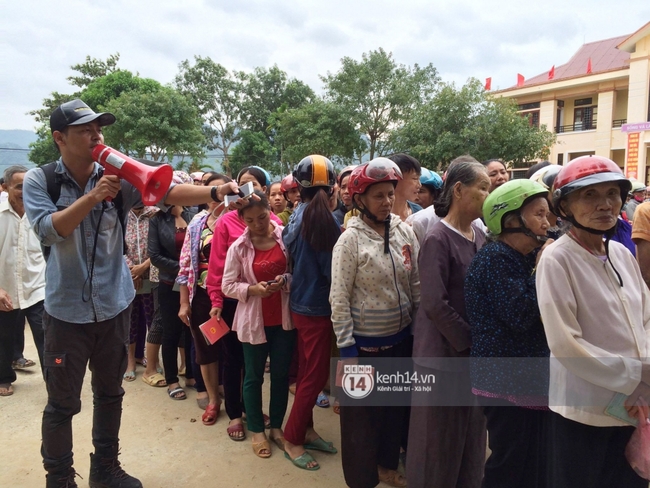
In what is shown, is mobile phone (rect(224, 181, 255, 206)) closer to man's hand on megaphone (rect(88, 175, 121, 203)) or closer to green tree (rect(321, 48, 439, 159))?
man's hand on megaphone (rect(88, 175, 121, 203))

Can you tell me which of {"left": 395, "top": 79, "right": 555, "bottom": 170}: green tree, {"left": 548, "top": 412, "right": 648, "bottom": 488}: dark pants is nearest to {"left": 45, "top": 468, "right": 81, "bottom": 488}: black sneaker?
{"left": 548, "top": 412, "right": 648, "bottom": 488}: dark pants

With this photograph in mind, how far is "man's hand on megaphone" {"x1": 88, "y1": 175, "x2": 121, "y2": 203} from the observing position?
2189mm

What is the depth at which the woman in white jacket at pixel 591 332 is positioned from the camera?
5.57 feet

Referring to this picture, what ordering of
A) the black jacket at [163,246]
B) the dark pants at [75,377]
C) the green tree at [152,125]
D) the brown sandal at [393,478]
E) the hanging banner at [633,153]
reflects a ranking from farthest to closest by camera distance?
the hanging banner at [633,153], the green tree at [152,125], the black jacket at [163,246], the brown sandal at [393,478], the dark pants at [75,377]

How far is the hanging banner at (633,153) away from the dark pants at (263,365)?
22.9 meters

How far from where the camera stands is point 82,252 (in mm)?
2451

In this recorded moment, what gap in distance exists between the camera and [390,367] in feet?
8.75

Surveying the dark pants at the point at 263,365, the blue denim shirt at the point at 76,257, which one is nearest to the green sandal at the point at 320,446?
the dark pants at the point at 263,365

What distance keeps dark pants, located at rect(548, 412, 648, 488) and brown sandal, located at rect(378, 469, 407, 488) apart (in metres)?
1.15

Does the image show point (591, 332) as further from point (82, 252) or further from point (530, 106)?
point (530, 106)

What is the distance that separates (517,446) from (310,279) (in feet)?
4.87

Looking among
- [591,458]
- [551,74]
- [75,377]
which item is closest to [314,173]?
[75,377]

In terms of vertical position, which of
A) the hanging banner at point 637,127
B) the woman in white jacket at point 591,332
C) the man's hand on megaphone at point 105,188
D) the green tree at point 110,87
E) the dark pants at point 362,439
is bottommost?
the dark pants at point 362,439

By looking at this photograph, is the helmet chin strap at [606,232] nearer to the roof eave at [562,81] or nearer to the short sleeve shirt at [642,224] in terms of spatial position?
the short sleeve shirt at [642,224]
